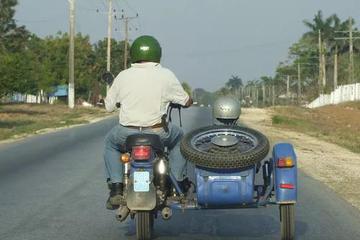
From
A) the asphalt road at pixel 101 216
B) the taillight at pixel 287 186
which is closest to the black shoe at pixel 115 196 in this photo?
the asphalt road at pixel 101 216

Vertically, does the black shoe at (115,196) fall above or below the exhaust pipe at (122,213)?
above

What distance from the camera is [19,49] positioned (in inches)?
3469

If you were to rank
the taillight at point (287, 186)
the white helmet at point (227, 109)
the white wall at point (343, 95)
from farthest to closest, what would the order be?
the white wall at point (343, 95)
the white helmet at point (227, 109)
the taillight at point (287, 186)

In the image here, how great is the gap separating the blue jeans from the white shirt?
0.10 m

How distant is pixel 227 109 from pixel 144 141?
1197 mm

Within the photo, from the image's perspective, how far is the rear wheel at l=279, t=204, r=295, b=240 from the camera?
6934mm

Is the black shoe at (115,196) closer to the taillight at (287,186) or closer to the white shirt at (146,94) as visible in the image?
the white shirt at (146,94)

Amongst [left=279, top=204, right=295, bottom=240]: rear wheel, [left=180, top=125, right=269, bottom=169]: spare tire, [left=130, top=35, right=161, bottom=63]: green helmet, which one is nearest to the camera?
[left=180, top=125, right=269, bottom=169]: spare tire

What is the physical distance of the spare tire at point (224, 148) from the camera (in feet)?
21.9

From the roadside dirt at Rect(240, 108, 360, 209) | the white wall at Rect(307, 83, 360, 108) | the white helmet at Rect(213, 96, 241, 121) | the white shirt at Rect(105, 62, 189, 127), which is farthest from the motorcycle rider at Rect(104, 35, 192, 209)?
the white wall at Rect(307, 83, 360, 108)

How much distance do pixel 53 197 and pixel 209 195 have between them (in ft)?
15.8

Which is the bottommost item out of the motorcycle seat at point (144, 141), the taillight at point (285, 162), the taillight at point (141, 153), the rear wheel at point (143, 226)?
the rear wheel at point (143, 226)

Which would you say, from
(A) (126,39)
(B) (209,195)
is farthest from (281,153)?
(A) (126,39)

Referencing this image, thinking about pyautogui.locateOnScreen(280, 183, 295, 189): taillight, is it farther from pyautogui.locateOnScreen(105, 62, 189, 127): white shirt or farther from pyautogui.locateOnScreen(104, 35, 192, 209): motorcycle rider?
pyautogui.locateOnScreen(105, 62, 189, 127): white shirt
